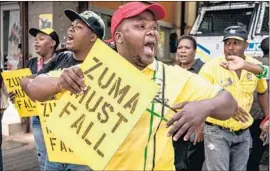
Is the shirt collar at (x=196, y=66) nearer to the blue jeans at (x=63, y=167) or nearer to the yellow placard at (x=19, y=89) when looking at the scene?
the yellow placard at (x=19, y=89)

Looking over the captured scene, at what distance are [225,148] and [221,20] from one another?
5.47 meters

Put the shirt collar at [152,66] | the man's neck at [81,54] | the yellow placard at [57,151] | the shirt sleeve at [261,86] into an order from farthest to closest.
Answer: the shirt sleeve at [261,86]
the man's neck at [81,54]
the yellow placard at [57,151]
the shirt collar at [152,66]

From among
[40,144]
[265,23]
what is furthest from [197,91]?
[265,23]

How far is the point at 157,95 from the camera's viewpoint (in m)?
1.87

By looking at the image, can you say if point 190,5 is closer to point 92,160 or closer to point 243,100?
point 243,100

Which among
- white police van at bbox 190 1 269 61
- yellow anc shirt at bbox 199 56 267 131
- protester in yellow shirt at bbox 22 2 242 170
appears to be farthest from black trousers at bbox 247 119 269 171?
protester in yellow shirt at bbox 22 2 242 170

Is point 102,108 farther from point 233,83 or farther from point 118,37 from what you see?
point 233,83

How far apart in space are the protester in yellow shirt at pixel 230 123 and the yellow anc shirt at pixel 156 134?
186 cm

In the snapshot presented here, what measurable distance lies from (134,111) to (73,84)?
303 mm

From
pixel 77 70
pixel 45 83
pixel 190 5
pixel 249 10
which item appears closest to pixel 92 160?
pixel 77 70

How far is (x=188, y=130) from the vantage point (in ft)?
5.35

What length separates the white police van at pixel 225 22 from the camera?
8164mm

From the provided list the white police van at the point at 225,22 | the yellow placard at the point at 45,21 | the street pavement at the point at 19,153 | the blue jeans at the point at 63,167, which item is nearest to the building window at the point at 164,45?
the white police van at the point at 225,22

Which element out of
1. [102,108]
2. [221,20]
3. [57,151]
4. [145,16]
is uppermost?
[221,20]
